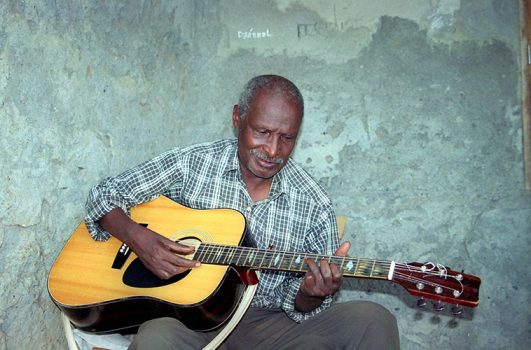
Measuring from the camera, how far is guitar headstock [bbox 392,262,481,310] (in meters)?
1.67

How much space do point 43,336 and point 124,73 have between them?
1.27 meters

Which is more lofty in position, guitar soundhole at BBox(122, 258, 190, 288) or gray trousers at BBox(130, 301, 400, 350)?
guitar soundhole at BBox(122, 258, 190, 288)

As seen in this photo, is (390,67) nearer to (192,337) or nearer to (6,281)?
(192,337)

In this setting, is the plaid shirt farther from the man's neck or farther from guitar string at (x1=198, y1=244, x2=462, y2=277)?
guitar string at (x1=198, y1=244, x2=462, y2=277)

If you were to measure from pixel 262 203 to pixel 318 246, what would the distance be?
309 mm

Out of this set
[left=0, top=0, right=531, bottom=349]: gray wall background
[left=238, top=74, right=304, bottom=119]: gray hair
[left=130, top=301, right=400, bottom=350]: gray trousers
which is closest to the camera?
[left=130, top=301, right=400, bottom=350]: gray trousers

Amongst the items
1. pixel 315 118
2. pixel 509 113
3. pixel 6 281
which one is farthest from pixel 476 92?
pixel 6 281

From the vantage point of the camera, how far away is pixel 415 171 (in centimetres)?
296

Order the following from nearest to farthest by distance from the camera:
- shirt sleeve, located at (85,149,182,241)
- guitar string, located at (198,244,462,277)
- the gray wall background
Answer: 1. guitar string, located at (198,244,462,277)
2. shirt sleeve, located at (85,149,182,241)
3. the gray wall background

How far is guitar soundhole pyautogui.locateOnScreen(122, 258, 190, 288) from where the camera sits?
206cm

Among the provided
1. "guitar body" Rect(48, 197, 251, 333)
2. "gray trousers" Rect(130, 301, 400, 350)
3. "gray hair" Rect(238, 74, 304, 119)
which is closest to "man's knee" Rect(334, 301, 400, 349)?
"gray trousers" Rect(130, 301, 400, 350)

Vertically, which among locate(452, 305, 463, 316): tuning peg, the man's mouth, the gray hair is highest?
the gray hair

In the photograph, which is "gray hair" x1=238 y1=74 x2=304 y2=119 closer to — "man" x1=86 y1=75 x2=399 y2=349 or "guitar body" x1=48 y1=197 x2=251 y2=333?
"man" x1=86 y1=75 x2=399 y2=349

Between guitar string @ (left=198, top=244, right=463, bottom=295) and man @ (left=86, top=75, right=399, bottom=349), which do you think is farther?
man @ (left=86, top=75, right=399, bottom=349)
